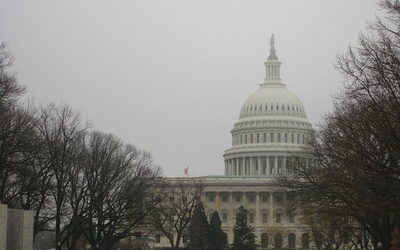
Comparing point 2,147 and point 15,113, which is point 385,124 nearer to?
point 2,147

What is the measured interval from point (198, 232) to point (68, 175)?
64.1 m

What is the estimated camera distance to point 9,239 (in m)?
39.8

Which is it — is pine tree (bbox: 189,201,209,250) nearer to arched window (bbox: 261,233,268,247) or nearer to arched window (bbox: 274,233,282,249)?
arched window (bbox: 274,233,282,249)

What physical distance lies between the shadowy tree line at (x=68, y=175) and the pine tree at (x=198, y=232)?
3722cm

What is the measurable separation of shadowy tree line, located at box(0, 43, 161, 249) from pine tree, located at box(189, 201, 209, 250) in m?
37.2

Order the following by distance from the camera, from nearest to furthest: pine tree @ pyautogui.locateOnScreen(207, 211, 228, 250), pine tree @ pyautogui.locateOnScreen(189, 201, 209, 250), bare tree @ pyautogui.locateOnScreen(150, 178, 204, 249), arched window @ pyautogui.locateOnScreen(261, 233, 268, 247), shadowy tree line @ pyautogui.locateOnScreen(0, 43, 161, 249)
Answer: shadowy tree line @ pyautogui.locateOnScreen(0, 43, 161, 249) < bare tree @ pyautogui.locateOnScreen(150, 178, 204, 249) < pine tree @ pyautogui.locateOnScreen(189, 201, 209, 250) < pine tree @ pyautogui.locateOnScreen(207, 211, 228, 250) < arched window @ pyautogui.locateOnScreen(261, 233, 268, 247)

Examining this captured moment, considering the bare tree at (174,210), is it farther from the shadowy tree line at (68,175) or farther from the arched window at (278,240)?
the shadowy tree line at (68,175)

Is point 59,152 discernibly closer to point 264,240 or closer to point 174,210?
point 174,210

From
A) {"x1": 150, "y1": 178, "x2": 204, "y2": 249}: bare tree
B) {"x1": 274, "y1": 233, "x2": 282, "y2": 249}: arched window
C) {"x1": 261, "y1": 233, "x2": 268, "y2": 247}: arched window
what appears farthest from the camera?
{"x1": 261, "y1": 233, "x2": 268, "y2": 247}: arched window

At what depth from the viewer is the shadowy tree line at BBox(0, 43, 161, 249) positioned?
2362 inches

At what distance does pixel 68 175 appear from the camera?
74.0 m

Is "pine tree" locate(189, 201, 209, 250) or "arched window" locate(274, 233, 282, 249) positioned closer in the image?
"pine tree" locate(189, 201, 209, 250)

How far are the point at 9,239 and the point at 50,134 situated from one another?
33418mm

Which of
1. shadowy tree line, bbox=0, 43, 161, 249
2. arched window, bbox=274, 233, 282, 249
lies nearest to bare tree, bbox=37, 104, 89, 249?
shadowy tree line, bbox=0, 43, 161, 249
